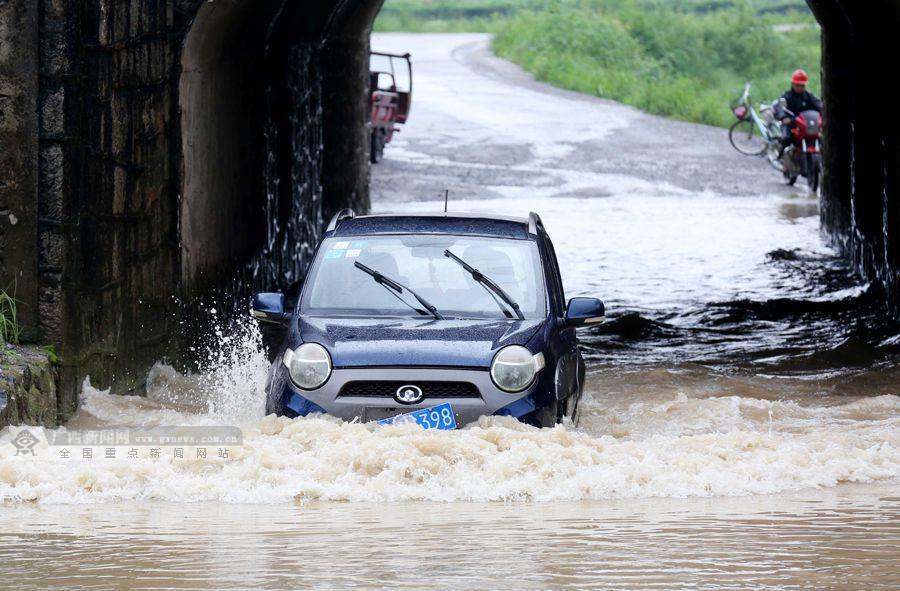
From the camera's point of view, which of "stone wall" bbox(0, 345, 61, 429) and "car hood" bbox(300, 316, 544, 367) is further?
"stone wall" bbox(0, 345, 61, 429)

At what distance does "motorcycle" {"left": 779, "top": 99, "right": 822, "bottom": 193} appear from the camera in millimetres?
25656

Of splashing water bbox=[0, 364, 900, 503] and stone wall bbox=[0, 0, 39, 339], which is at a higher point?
stone wall bbox=[0, 0, 39, 339]

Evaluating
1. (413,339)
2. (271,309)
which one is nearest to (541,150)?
(271,309)

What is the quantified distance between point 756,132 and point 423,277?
24470 mm

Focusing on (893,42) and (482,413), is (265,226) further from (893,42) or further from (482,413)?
(482,413)

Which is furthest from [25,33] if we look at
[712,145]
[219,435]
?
[712,145]

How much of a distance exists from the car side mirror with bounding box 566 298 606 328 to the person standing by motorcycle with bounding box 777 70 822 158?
17.3 meters

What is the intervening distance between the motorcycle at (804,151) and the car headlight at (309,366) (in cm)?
1794

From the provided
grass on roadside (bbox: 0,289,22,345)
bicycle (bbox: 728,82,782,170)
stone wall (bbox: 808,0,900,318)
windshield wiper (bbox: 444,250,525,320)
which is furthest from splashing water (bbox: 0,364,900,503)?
bicycle (bbox: 728,82,782,170)

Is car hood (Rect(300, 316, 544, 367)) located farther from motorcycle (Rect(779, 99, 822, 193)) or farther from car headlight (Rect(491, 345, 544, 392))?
motorcycle (Rect(779, 99, 822, 193))

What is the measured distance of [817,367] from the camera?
13844 mm

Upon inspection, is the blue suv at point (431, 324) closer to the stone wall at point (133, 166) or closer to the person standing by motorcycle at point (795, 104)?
the stone wall at point (133, 166)

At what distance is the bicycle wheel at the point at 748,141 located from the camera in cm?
3072

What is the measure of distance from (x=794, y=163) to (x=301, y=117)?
11.8 metres
